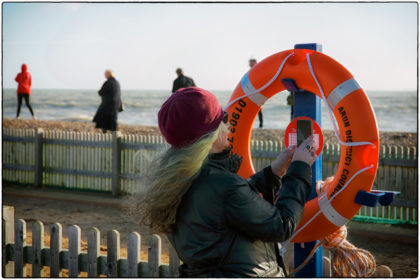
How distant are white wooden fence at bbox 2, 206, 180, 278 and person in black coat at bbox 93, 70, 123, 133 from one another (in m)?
6.37

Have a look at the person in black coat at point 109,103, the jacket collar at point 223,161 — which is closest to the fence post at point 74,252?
the jacket collar at point 223,161

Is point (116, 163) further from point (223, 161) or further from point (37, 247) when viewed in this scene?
point (223, 161)

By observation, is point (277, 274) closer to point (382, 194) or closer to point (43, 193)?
point (382, 194)

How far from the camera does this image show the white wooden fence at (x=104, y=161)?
6773mm

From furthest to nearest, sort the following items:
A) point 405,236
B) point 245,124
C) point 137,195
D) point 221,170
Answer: point 405,236 < point 245,124 < point 137,195 < point 221,170

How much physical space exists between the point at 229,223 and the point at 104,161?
6.82 meters

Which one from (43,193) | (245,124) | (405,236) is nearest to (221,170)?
(245,124)

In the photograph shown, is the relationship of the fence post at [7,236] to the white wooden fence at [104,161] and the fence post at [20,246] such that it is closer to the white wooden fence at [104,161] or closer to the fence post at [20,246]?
the fence post at [20,246]

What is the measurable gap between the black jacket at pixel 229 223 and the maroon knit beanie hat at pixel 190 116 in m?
0.13

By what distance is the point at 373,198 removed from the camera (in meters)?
3.21

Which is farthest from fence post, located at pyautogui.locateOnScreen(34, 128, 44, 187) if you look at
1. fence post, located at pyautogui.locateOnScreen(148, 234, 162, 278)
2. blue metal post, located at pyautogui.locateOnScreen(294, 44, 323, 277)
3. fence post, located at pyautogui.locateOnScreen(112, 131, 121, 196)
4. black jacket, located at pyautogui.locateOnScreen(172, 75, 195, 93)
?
blue metal post, located at pyautogui.locateOnScreen(294, 44, 323, 277)

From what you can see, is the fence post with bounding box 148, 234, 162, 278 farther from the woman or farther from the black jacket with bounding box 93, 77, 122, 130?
the black jacket with bounding box 93, 77, 122, 130

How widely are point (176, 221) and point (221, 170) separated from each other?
0.28 metres

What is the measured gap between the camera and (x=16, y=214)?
764cm
